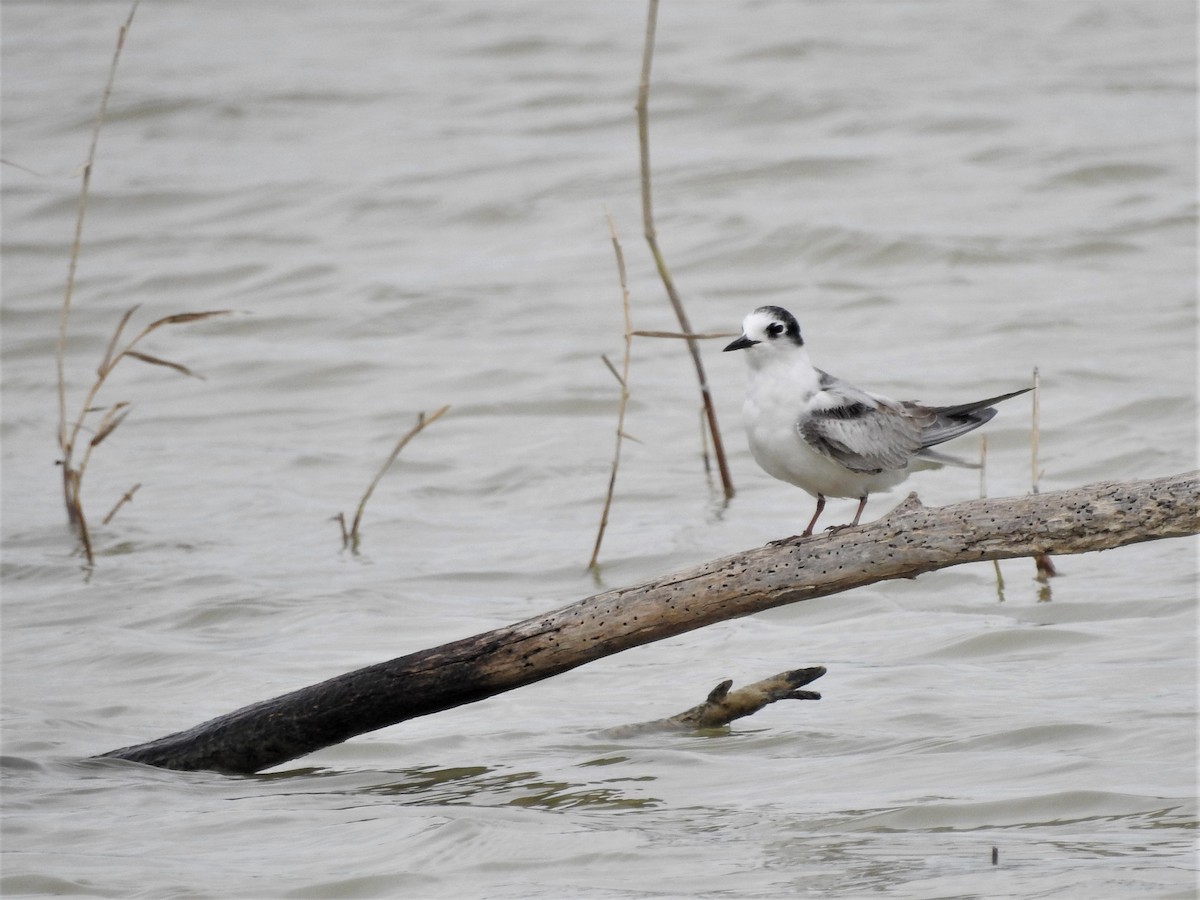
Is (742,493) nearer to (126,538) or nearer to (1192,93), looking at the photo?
(126,538)

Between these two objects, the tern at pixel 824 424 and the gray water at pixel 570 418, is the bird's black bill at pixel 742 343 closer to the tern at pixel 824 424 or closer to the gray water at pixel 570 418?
the tern at pixel 824 424

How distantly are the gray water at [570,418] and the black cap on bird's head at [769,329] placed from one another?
1.50 metres

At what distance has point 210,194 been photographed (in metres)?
16.8

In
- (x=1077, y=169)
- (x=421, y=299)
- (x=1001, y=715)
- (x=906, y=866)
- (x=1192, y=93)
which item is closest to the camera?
(x=906, y=866)

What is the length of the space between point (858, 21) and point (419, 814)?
54.0 feet

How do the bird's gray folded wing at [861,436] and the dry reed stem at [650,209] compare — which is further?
the dry reed stem at [650,209]

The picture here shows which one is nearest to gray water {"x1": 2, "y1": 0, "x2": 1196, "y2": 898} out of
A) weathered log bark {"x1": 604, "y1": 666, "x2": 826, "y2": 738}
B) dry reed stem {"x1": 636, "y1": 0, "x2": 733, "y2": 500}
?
weathered log bark {"x1": 604, "y1": 666, "x2": 826, "y2": 738}

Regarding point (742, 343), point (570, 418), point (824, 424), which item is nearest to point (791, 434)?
point (824, 424)

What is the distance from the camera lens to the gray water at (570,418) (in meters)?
5.24

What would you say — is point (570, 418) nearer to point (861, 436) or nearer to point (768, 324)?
point (768, 324)

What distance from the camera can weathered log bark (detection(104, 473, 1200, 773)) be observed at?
4531mm

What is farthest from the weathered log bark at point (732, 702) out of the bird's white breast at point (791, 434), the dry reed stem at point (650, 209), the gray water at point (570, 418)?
the dry reed stem at point (650, 209)

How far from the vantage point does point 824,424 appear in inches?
223

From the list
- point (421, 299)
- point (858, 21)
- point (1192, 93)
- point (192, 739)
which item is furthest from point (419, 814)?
point (858, 21)
